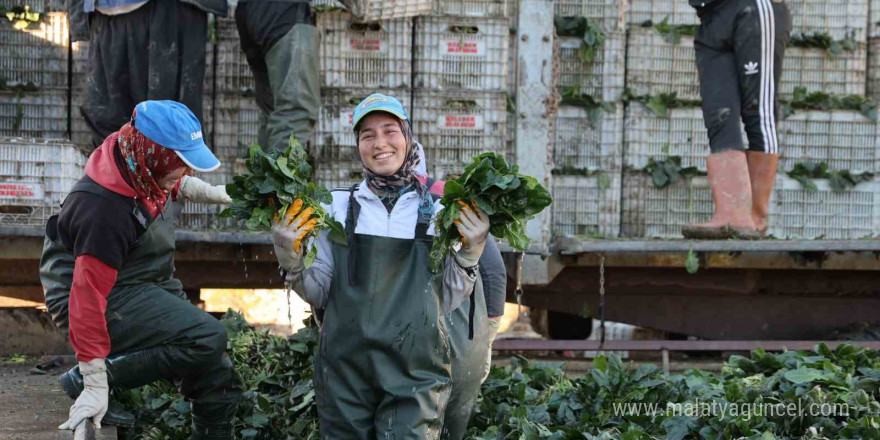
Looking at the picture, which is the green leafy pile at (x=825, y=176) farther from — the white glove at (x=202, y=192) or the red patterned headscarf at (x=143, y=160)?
the red patterned headscarf at (x=143, y=160)

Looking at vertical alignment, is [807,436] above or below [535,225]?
below

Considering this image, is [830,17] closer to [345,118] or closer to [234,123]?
[345,118]

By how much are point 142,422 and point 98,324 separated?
3.82ft

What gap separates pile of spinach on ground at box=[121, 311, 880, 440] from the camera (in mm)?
4992

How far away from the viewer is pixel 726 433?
4.86 metres

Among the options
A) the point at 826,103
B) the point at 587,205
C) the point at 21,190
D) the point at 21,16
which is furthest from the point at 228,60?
the point at 826,103

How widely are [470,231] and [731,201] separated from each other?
412 centimetres

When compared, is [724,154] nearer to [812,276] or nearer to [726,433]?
[812,276]

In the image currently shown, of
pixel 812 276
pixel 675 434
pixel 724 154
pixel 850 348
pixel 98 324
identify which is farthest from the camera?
pixel 812 276

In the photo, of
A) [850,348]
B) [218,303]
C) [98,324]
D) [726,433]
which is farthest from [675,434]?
[218,303]

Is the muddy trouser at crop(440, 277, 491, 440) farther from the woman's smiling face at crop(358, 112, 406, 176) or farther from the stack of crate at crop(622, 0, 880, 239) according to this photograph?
the stack of crate at crop(622, 0, 880, 239)

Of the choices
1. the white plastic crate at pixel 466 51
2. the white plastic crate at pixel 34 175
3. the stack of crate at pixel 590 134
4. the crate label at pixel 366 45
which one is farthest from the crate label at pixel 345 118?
the white plastic crate at pixel 34 175

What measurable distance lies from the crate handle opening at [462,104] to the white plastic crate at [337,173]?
0.80 metres

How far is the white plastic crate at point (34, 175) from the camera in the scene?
6.96m
